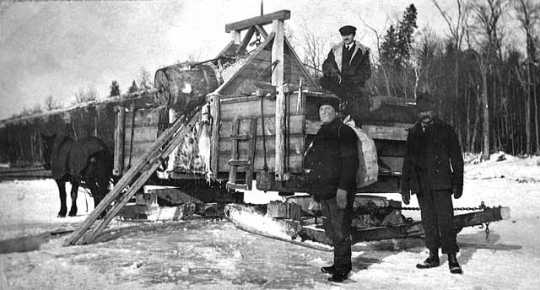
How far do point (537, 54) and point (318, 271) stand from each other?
13.2ft

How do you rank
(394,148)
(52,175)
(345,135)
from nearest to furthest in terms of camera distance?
(345,135)
(394,148)
(52,175)

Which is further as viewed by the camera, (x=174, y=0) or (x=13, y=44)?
(x=174, y=0)

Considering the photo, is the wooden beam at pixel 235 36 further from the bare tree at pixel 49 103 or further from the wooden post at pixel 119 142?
the bare tree at pixel 49 103

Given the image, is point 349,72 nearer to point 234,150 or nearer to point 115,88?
point 234,150

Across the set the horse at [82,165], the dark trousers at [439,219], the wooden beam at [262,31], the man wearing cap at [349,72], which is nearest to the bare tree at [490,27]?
the man wearing cap at [349,72]

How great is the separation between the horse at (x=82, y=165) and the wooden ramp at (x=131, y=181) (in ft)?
9.65

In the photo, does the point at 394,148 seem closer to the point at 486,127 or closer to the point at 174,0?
the point at 174,0

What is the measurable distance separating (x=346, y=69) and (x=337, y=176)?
2.27 metres

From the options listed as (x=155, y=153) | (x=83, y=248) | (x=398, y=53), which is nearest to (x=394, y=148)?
(x=155, y=153)

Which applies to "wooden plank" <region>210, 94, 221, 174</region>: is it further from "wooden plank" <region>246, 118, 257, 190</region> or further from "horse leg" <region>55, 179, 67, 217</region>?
"horse leg" <region>55, 179, 67, 217</region>

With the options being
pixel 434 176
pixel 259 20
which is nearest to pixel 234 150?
pixel 259 20

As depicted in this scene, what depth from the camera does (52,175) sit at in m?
11.4

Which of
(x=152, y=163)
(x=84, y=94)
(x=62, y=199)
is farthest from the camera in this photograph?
(x=62, y=199)

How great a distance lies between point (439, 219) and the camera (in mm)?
5605
